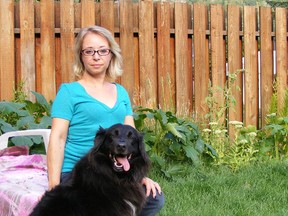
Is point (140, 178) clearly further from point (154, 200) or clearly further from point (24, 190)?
point (24, 190)

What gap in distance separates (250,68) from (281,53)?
2.09 ft

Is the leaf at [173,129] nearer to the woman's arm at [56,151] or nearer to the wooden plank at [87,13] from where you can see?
the wooden plank at [87,13]

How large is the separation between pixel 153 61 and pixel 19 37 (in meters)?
1.76

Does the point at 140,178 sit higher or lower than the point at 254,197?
higher

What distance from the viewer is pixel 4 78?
629 cm

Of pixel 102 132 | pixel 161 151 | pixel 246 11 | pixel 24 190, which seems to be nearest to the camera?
pixel 102 132

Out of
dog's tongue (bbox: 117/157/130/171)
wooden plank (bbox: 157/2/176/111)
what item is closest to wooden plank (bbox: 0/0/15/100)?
wooden plank (bbox: 157/2/176/111)

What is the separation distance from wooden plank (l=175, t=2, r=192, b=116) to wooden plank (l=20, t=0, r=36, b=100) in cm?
195

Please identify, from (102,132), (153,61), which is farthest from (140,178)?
(153,61)

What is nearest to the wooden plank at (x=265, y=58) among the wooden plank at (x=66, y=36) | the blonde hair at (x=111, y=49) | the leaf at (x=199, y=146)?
the leaf at (x=199, y=146)

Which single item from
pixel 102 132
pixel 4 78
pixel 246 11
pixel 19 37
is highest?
pixel 246 11

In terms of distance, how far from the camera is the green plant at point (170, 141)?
5.61 metres

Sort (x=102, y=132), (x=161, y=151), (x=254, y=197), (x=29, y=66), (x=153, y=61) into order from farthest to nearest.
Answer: (x=153, y=61)
(x=29, y=66)
(x=161, y=151)
(x=254, y=197)
(x=102, y=132)

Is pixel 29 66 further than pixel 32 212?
Yes
